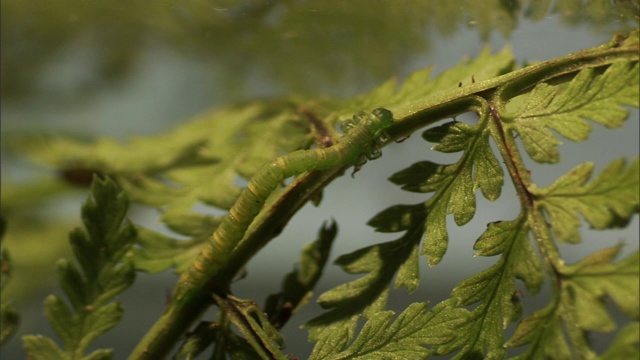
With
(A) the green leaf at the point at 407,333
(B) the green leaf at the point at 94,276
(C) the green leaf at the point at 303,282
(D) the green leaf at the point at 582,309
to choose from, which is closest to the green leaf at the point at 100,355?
(B) the green leaf at the point at 94,276

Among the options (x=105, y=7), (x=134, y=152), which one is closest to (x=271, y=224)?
(x=105, y=7)

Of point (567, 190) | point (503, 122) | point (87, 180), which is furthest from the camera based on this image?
point (87, 180)

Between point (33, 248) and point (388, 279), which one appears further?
point (33, 248)

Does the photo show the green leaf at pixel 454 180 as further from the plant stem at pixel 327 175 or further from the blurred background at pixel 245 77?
the blurred background at pixel 245 77

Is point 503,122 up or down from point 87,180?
down

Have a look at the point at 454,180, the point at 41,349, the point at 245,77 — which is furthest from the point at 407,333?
the point at 245,77

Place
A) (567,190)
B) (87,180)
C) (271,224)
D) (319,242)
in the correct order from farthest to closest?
(87,180) < (319,242) < (271,224) < (567,190)

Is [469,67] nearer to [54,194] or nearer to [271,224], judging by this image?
[271,224]
